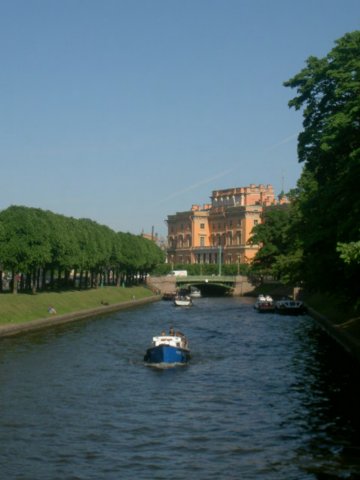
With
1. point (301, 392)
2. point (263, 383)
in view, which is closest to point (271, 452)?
point (301, 392)

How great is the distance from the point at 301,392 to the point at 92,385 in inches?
448

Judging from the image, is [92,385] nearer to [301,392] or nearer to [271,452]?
[301,392]

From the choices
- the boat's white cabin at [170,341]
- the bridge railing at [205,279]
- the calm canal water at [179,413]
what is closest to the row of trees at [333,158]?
the calm canal water at [179,413]

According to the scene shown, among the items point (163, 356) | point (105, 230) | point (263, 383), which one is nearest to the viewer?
point (263, 383)

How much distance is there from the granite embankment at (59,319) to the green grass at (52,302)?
31.6 inches

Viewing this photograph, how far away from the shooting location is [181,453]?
3078 centimetres

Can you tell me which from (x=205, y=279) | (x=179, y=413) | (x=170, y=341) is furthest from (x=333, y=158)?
(x=205, y=279)

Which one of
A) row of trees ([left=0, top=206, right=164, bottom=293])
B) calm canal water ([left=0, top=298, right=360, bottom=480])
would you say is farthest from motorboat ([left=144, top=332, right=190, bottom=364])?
row of trees ([left=0, top=206, right=164, bottom=293])

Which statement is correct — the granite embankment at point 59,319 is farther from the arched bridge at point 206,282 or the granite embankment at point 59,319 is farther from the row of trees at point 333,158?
the arched bridge at point 206,282

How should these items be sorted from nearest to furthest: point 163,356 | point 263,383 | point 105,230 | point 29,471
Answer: point 29,471, point 263,383, point 163,356, point 105,230

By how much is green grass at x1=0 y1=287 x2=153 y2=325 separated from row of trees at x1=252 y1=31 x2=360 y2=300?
3250cm

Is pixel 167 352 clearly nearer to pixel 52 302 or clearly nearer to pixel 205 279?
pixel 52 302

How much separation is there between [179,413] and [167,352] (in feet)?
54.8

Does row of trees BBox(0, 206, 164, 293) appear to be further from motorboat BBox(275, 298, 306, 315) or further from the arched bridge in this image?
motorboat BBox(275, 298, 306, 315)
